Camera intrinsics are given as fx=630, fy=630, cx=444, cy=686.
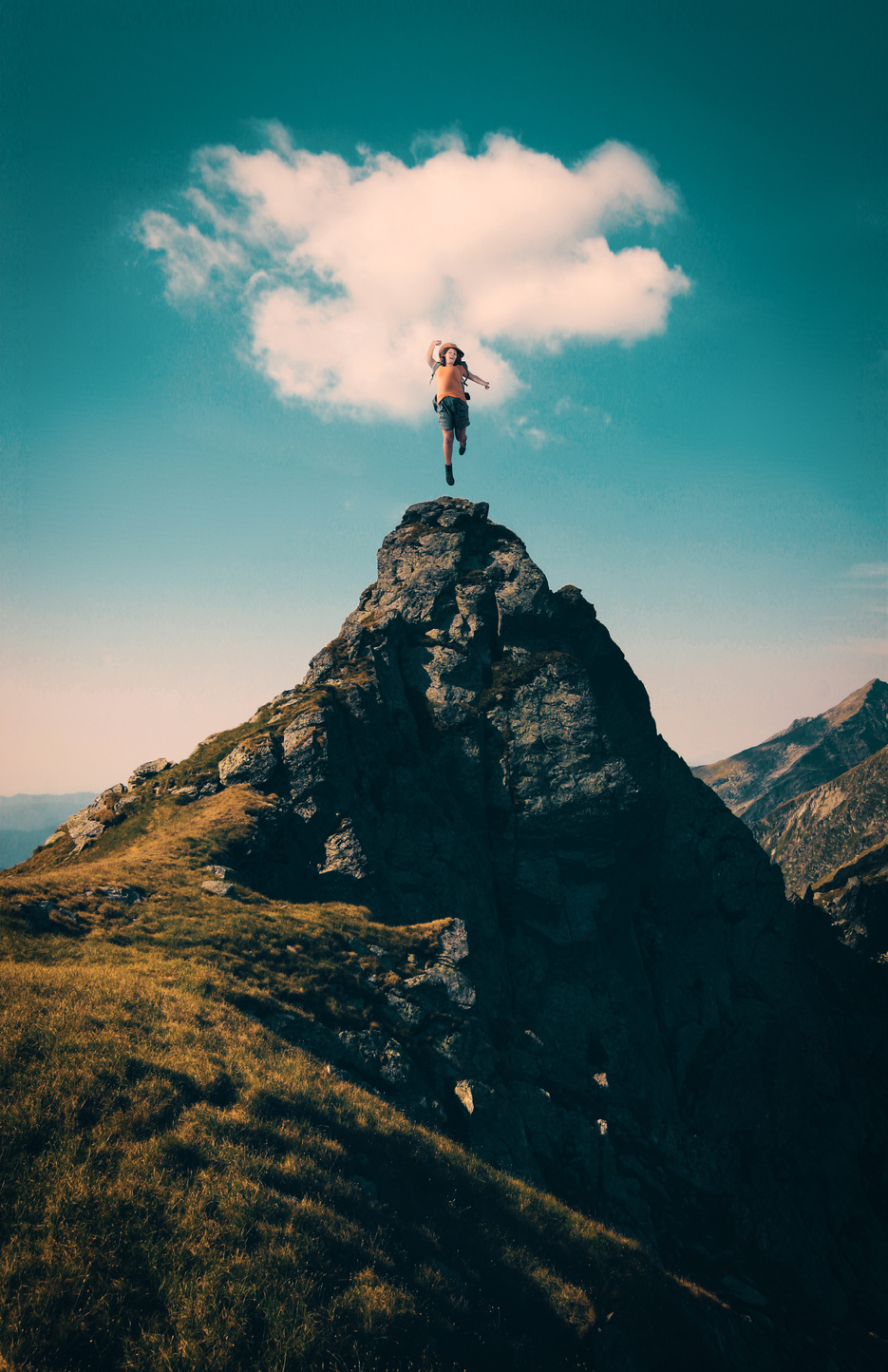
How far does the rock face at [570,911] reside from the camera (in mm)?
36625

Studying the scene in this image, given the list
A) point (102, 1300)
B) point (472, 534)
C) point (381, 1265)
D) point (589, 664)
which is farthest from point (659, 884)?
point (102, 1300)

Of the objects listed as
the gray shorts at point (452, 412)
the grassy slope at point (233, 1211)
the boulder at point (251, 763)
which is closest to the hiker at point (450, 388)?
the gray shorts at point (452, 412)

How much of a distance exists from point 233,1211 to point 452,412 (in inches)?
978

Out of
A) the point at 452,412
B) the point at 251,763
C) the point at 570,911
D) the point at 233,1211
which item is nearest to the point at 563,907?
the point at 570,911

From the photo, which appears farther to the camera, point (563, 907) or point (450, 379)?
point (563, 907)

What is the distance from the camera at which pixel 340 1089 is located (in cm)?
2055

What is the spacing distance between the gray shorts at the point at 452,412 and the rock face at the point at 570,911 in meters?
24.9

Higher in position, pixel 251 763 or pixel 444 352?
pixel 444 352

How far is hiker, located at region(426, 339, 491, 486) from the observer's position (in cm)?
2344

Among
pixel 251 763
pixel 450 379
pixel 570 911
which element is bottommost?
pixel 570 911

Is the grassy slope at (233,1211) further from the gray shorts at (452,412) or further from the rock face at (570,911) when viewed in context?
the gray shorts at (452,412)

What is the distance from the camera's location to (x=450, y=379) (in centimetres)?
2342

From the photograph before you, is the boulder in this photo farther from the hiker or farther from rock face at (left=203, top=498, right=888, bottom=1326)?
the hiker

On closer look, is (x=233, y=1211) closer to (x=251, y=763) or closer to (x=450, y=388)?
(x=450, y=388)
